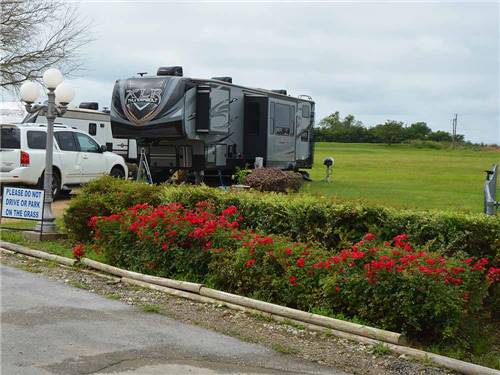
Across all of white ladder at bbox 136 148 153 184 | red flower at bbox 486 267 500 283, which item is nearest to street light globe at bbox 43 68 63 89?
white ladder at bbox 136 148 153 184

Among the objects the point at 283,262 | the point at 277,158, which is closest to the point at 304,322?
the point at 283,262

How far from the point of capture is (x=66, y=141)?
17.2 m

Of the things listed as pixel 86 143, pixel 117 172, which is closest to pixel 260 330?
pixel 86 143

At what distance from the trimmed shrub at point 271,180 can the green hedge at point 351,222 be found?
5510mm

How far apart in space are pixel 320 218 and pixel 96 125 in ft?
55.1

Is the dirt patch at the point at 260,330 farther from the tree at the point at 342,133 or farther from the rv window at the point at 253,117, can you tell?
the tree at the point at 342,133

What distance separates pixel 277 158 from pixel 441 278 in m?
14.3

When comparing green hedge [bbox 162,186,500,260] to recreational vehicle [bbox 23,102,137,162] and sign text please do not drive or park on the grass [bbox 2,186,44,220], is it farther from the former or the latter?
recreational vehicle [bbox 23,102,137,162]

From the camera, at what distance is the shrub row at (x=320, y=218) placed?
22.5 feet

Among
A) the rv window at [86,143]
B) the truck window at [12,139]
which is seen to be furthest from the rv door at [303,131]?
the truck window at [12,139]

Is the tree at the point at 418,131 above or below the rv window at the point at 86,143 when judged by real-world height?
above

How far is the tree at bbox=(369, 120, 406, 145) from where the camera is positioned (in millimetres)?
81812

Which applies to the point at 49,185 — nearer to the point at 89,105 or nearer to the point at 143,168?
the point at 143,168

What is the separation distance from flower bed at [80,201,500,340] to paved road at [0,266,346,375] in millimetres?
1062
